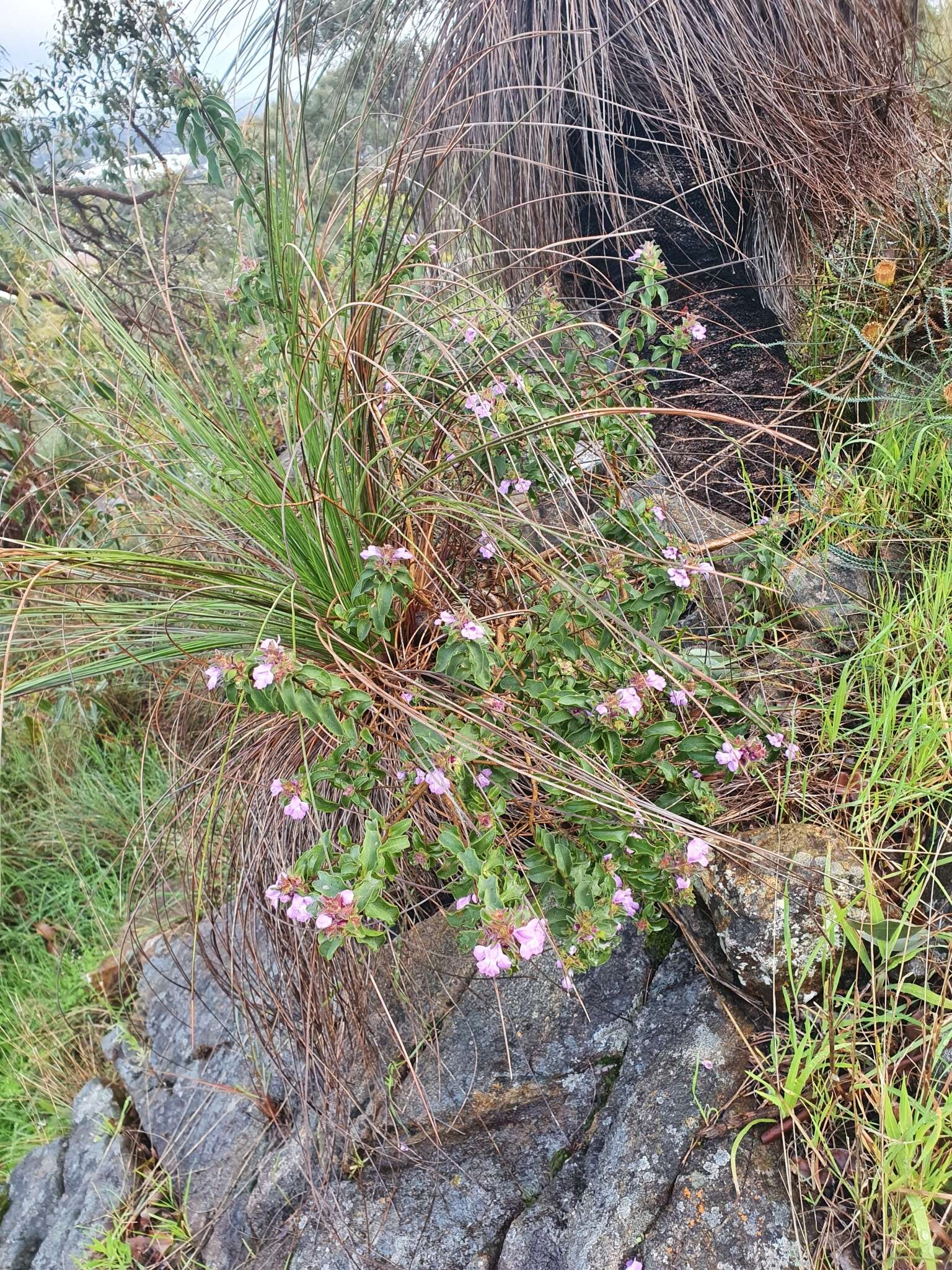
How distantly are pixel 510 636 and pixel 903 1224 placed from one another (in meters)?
0.91

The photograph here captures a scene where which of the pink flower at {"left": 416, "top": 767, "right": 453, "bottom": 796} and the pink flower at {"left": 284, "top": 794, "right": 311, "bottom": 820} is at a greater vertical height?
the pink flower at {"left": 284, "top": 794, "right": 311, "bottom": 820}

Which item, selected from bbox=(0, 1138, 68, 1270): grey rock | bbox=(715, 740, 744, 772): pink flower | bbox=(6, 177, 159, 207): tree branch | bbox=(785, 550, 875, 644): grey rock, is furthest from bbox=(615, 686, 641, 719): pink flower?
bbox=(6, 177, 159, 207): tree branch

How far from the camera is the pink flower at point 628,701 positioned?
1.10 metres

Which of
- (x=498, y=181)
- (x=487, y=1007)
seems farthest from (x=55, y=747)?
(x=498, y=181)

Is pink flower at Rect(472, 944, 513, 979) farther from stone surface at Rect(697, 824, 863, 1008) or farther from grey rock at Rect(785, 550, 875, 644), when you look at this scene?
grey rock at Rect(785, 550, 875, 644)

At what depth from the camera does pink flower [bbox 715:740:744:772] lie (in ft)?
3.82

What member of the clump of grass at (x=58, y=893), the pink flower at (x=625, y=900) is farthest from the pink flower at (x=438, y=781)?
the clump of grass at (x=58, y=893)

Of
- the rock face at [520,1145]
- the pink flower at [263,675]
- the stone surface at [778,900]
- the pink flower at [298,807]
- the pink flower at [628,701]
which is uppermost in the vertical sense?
the pink flower at [263,675]

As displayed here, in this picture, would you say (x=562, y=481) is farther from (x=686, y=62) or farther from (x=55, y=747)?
(x=55, y=747)

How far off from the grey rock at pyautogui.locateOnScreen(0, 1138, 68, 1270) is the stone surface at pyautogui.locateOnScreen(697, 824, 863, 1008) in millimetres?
1864

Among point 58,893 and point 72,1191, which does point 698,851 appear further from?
point 58,893

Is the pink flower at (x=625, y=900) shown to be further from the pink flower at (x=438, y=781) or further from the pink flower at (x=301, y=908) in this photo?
the pink flower at (x=301, y=908)

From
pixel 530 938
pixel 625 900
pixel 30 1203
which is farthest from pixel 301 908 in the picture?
pixel 30 1203

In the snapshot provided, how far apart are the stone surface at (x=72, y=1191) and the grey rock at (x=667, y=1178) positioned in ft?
3.66
